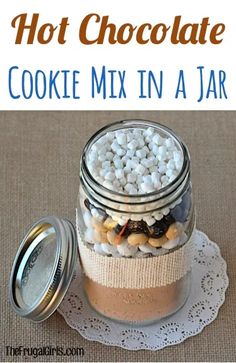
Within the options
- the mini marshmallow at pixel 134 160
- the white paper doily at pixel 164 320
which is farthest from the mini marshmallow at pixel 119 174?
the white paper doily at pixel 164 320

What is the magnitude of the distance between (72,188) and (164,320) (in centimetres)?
35

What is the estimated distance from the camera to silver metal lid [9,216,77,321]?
1.38 m

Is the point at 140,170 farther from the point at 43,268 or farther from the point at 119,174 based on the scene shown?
the point at 43,268

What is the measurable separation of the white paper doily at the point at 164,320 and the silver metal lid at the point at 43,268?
0.07 metres

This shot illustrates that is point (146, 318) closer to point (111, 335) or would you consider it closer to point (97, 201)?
point (111, 335)

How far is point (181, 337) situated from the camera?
4.66 feet

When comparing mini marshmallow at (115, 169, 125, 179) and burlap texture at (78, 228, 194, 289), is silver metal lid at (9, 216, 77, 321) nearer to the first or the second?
burlap texture at (78, 228, 194, 289)

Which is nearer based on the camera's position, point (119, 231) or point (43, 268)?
point (119, 231)

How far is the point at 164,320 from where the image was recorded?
56.9 inches

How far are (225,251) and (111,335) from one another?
0.90ft

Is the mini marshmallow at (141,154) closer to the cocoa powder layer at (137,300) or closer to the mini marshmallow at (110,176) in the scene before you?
the mini marshmallow at (110,176)

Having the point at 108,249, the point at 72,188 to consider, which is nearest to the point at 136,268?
the point at 108,249

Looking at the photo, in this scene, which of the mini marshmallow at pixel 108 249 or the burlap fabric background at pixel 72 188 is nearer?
the mini marshmallow at pixel 108 249

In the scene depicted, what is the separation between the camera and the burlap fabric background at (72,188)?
141 cm
